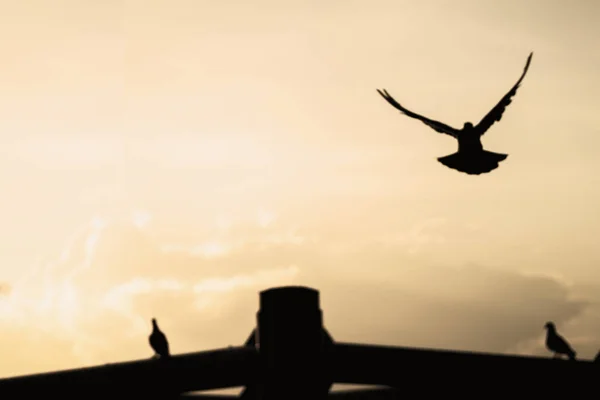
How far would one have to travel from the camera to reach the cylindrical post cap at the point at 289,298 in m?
6.29

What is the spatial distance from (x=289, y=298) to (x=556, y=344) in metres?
6.92

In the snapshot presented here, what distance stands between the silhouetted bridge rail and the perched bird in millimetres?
5432

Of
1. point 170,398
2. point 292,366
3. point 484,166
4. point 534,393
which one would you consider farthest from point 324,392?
point 484,166

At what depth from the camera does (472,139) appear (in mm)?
15469

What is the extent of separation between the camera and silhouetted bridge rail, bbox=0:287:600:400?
20.3ft

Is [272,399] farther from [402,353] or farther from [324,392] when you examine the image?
[402,353]

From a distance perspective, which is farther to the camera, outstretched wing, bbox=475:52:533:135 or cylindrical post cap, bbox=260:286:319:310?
outstretched wing, bbox=475:52:533:135

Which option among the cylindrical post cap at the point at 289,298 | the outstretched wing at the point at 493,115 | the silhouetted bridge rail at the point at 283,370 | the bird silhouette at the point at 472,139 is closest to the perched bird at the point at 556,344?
the bird silhouette at the point at 472,139

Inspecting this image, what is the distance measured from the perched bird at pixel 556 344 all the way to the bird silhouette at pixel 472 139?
337 cm

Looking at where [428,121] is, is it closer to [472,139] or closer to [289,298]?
[472,139]

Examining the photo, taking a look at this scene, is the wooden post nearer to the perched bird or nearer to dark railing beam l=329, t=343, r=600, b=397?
dark railing beam l=329, t=343, r=600, b=397

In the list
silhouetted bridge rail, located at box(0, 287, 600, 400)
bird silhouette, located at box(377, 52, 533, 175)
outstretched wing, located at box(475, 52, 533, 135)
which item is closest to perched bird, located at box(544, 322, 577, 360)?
bird silhouette, located at box(377, 52, 533, 175)

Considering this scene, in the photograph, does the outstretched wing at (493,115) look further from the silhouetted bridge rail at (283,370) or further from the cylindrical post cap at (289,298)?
the cylindrical post cap at (289,298)

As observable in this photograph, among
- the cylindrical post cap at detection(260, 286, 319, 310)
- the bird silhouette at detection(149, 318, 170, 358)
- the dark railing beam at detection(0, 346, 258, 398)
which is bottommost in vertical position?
the dark railing beam at detection(0, 346, 258, 398)
